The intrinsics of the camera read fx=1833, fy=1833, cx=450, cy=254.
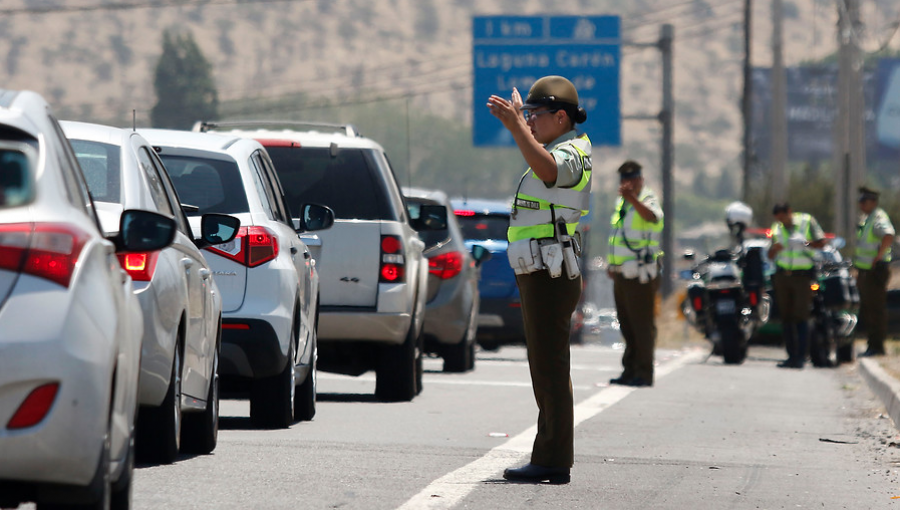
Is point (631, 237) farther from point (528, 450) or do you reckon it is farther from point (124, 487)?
point (124, 487)

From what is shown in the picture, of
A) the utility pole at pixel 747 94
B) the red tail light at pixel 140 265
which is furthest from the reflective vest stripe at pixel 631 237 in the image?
the utility pole at pixel 747 94

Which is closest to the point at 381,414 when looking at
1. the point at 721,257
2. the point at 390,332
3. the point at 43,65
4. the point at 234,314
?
the point at 390,332

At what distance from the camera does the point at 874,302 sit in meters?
20.8

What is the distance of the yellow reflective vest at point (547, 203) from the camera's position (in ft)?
25.5

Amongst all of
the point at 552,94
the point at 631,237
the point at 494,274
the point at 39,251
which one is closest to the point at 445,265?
the point at 631,237

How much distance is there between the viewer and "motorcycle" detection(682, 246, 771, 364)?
786 inches

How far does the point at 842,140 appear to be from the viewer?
112 ft

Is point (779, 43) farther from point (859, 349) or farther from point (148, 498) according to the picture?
point (148, 498)

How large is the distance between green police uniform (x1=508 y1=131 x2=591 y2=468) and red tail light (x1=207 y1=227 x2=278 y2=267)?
2.00 m

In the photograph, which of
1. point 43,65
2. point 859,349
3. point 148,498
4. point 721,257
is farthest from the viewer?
point 43,65

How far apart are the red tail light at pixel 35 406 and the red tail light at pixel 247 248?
15.6 ft

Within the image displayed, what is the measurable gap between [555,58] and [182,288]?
31127 mm

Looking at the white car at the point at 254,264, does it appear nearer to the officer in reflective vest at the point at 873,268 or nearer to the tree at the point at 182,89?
the officer in reflective vest at the point at 873,268

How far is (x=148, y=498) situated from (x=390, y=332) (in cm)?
518
